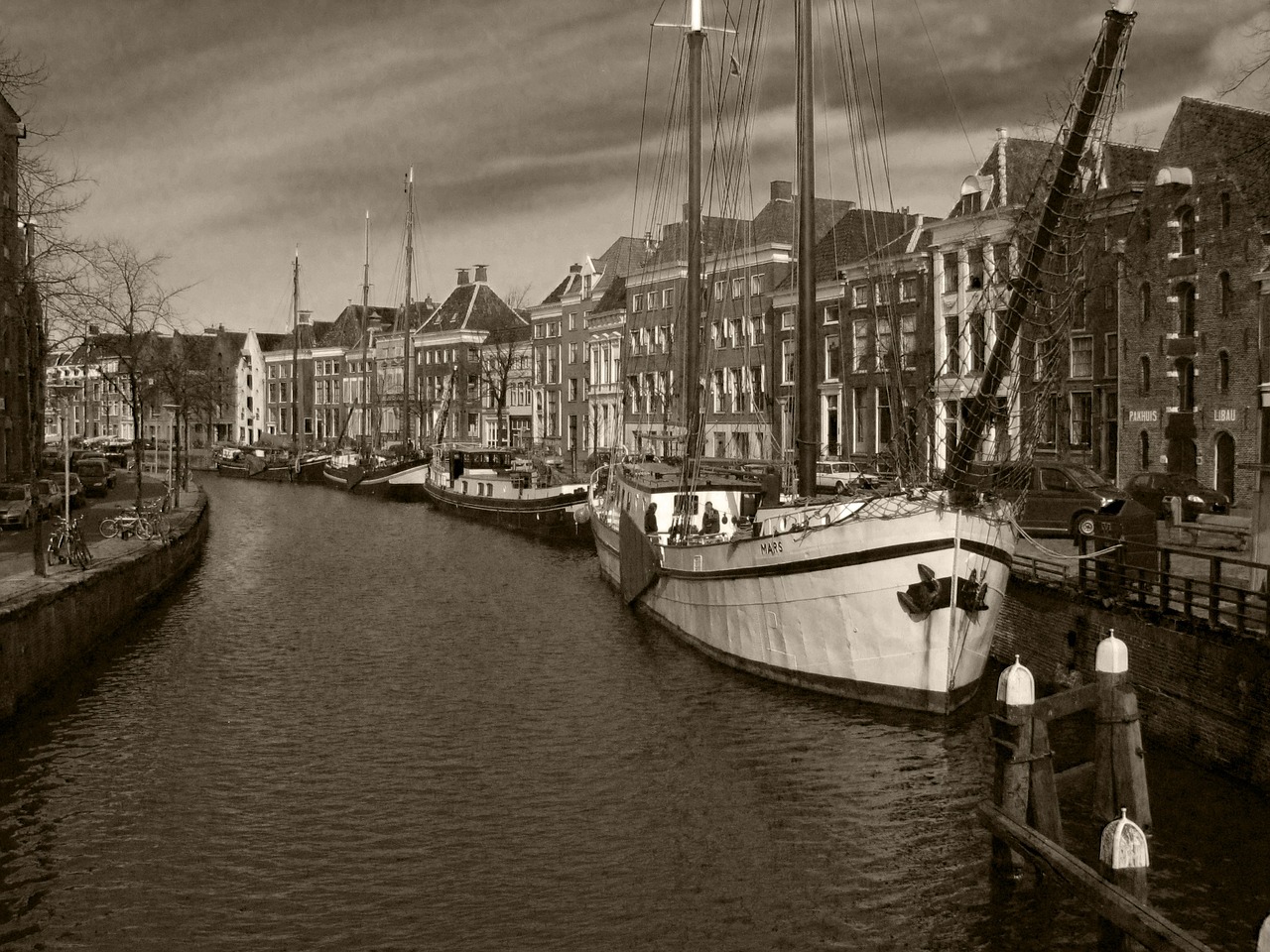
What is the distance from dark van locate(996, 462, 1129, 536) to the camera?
28.1 m

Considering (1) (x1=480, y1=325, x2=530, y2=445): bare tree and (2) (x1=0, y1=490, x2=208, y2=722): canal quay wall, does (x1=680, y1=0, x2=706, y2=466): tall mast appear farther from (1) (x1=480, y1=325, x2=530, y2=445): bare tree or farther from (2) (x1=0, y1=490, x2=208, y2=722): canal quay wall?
(1) (x1=480, y1=325, x2=530, y2=445): bare tree

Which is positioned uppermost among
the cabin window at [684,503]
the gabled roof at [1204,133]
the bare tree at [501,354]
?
the gabled roof at [1204,133]

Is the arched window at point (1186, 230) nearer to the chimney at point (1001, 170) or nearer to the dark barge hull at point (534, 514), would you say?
the chimney at point (1001, 170)

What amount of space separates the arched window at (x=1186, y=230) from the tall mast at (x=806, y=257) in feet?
76.8

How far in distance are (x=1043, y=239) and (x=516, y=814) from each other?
386 inches

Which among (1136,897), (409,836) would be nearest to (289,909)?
(409,836)

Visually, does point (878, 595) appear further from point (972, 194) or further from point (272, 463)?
point (272, 463)

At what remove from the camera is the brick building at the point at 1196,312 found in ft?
125

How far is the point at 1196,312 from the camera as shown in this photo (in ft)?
132

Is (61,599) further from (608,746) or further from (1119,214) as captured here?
(1119,214)

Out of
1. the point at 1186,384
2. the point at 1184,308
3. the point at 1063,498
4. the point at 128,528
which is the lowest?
the point at 128,528

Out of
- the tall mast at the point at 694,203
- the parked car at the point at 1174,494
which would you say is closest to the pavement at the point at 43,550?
the tall mast at the point at 694,203

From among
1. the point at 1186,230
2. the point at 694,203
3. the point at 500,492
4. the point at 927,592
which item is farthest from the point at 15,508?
the point at 1186,230

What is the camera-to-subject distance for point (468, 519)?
191 feet
